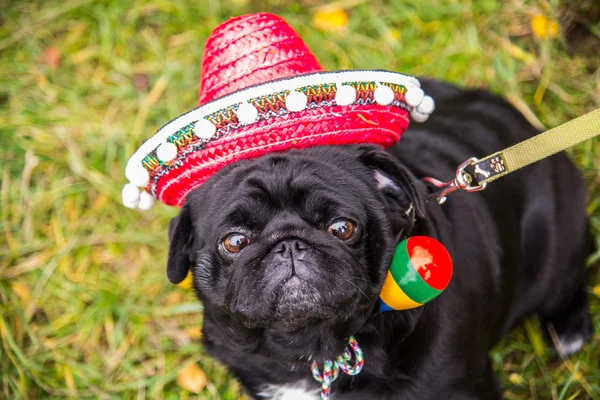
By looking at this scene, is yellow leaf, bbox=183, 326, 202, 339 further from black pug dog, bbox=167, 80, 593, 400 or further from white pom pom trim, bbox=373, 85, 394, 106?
white pom pom trim, bbox=373, 85, 394, 106

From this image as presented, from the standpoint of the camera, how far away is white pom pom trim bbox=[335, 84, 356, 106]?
6.90 ft

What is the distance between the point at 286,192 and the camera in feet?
7.37

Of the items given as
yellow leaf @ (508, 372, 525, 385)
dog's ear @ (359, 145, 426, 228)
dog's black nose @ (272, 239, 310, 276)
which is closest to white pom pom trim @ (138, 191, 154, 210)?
dog's black nose @ (272, 239, 310, 276)

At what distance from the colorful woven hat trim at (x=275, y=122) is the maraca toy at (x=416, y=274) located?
468mm

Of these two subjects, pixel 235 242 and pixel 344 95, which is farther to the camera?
pixel 235 242

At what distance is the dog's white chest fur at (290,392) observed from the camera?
2.61m

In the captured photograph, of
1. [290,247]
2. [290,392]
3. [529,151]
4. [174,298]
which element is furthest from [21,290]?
[529,151]

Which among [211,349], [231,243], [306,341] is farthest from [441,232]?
[211,349]

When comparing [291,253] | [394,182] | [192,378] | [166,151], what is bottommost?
[192,378]

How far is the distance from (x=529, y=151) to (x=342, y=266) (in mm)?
814

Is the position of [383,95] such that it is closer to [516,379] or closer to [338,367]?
[338,367]

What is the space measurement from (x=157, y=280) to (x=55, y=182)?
1.10 m

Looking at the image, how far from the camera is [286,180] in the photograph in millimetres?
2236

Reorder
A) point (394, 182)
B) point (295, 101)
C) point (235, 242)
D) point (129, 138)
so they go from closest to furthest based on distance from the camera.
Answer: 1. point (295, 101)
2. point (235, 242)
3. point (394, 182)
4. point (129, 138)
